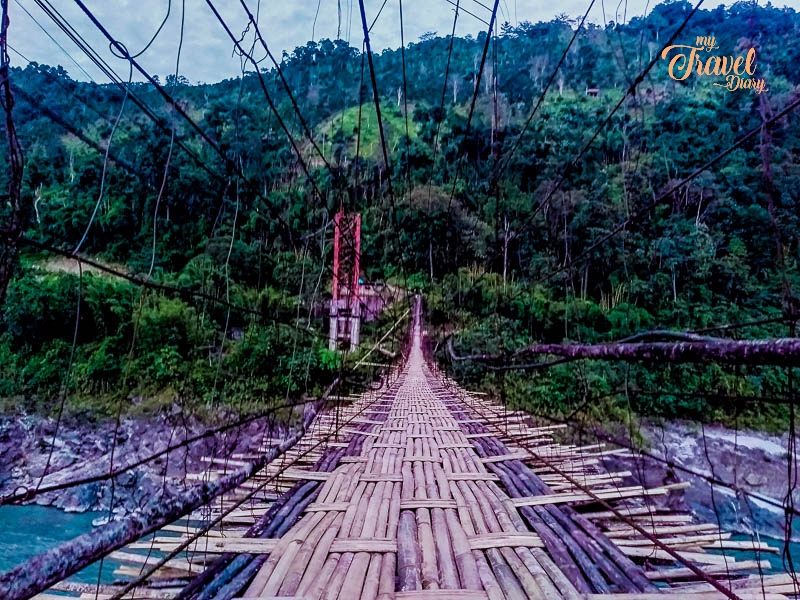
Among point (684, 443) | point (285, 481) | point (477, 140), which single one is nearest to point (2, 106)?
point (285, 481)

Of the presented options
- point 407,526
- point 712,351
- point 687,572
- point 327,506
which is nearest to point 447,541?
point 407,526

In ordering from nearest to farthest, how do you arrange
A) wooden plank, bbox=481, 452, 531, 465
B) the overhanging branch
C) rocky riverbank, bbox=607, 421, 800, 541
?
the overhanging branch < wooden plank, bbox=481, 452, 531, 465 < rocky riverbank, bbox=607, 421, 800, 541

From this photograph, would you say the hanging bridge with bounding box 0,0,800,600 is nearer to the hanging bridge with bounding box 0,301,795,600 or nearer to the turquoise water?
the hanging bridge with bounding box 0,301,795,600

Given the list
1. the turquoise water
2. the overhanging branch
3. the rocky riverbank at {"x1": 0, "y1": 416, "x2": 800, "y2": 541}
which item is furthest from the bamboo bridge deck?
the turquoise water

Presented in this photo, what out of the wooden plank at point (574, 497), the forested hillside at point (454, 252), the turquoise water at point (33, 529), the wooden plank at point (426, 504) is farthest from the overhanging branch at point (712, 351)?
the turquoise water at point (33, 529)

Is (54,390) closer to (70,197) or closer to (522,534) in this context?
(70,197)

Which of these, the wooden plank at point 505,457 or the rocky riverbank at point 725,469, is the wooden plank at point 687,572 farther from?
the rocky riverbank at point 725,469
